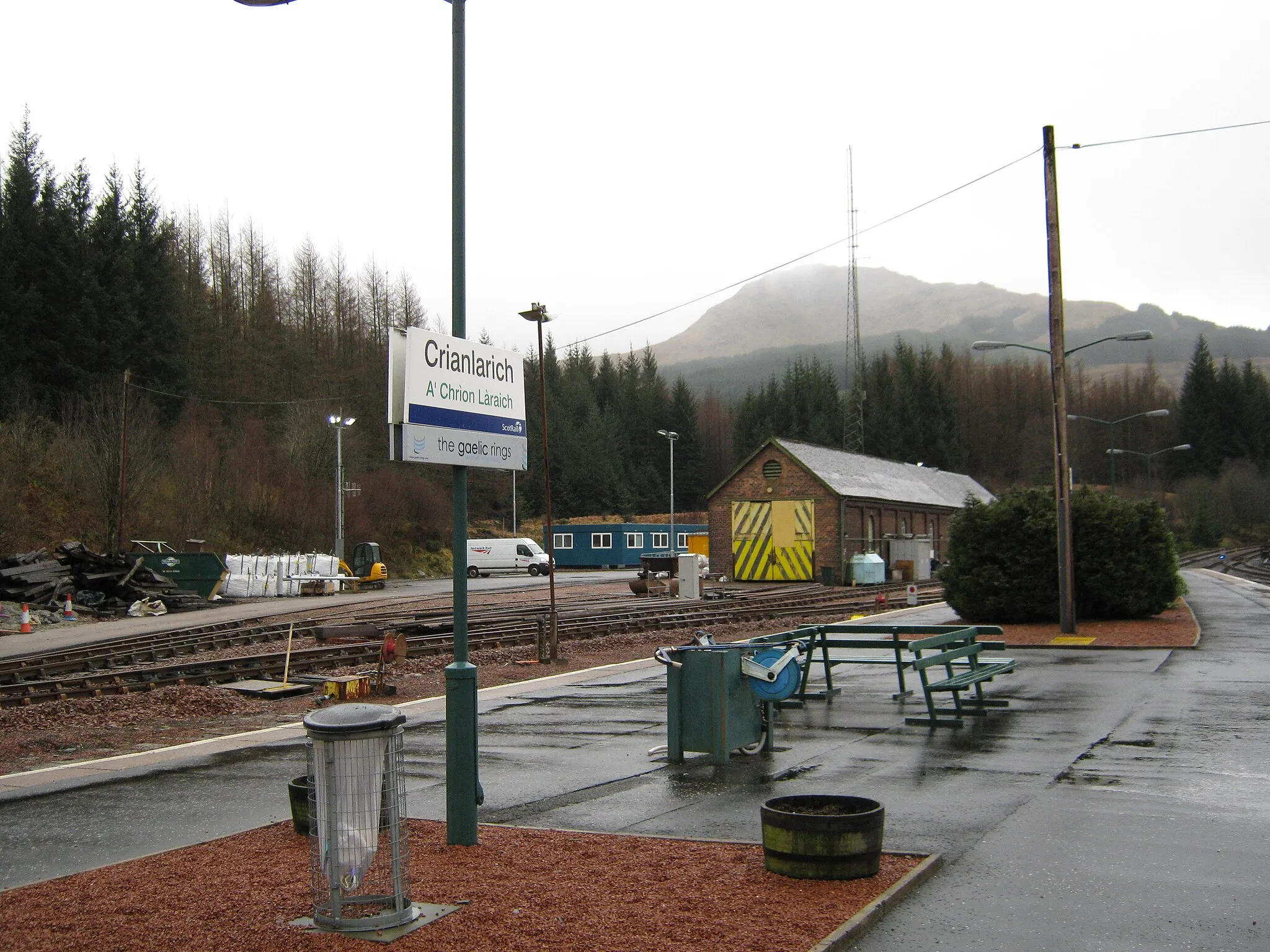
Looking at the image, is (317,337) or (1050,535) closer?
(1050,535)

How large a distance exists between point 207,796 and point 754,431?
4707 inches

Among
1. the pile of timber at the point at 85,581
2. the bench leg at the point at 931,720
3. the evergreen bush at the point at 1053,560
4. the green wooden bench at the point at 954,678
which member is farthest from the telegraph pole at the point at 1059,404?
the pile of timber at the point at 85,581

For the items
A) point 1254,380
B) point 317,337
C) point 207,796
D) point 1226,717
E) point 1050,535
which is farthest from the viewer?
point 1254,380

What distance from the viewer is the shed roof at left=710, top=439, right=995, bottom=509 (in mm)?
53094

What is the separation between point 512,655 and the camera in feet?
69.4

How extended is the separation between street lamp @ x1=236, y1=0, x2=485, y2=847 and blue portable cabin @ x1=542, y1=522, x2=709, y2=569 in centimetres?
6834

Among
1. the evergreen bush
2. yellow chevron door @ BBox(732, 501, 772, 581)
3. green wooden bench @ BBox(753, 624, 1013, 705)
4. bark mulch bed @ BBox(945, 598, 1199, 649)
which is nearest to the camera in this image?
green wooden bench @ BBox(753, 624, 1013, 705)

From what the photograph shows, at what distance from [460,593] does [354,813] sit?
1739mm

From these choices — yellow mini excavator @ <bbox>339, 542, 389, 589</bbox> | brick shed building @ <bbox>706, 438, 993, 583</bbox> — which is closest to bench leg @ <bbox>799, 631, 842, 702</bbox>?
brick shed building @ <bbox>706, 438, 993, 583</bbox>

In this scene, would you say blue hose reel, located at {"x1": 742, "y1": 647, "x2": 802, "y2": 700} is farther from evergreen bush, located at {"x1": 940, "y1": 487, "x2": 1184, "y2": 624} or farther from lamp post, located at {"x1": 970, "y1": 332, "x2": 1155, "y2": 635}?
evergreen bush, located at {"x1": 940, "y1": 487, "x2": 1184, "y2": 624}

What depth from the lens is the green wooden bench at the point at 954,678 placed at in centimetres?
1105

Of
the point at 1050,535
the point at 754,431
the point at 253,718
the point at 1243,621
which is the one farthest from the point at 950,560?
the point at 754,431

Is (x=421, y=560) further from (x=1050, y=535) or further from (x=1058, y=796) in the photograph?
(x=1058, y=796)

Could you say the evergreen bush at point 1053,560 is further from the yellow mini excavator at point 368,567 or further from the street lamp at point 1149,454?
the yellow mini excavator at point 368,567
